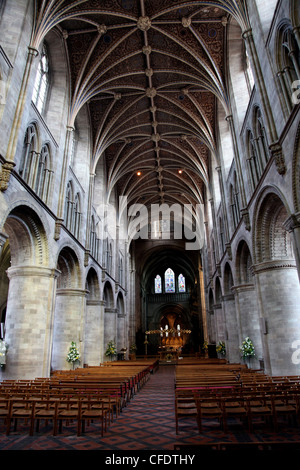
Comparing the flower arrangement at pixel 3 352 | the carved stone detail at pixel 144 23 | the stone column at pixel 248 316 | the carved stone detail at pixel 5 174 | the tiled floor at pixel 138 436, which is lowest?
the tiled floor at pixel 138 436

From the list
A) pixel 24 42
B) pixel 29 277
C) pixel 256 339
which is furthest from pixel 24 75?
pixel 256 339

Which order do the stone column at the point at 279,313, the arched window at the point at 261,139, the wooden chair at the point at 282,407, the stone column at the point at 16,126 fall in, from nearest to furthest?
the wooden chair at the point at 282,407 < the stone column at the point at 16,126 < the stone column at the point at 279,313 < the arched window at the point at 261,139

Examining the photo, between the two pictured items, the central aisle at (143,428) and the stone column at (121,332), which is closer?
the central aisle at (143,428)

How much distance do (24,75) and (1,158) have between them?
4.07 m

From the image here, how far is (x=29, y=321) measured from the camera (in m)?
12.4

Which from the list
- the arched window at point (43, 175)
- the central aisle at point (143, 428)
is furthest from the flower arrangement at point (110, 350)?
the central aisle at point (143, 428)

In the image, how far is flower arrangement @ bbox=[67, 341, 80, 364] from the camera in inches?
639

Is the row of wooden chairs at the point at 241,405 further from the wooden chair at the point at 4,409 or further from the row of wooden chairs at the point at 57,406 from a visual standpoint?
the wooden chair at the point at 4,409

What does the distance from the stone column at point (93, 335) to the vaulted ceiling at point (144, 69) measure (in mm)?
10246

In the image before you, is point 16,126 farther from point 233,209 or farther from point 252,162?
point 233,209

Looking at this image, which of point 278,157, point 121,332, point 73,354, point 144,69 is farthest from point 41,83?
point 121,332

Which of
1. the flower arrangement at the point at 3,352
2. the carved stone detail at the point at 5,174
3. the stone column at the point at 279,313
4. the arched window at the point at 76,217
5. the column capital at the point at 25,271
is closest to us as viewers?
the carved stone detail at the point at 5,174

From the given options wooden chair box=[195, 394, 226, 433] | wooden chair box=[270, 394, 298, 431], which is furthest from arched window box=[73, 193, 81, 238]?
wooden chair box=[270, 394, 298, 431]

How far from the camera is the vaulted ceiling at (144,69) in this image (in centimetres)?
1596
